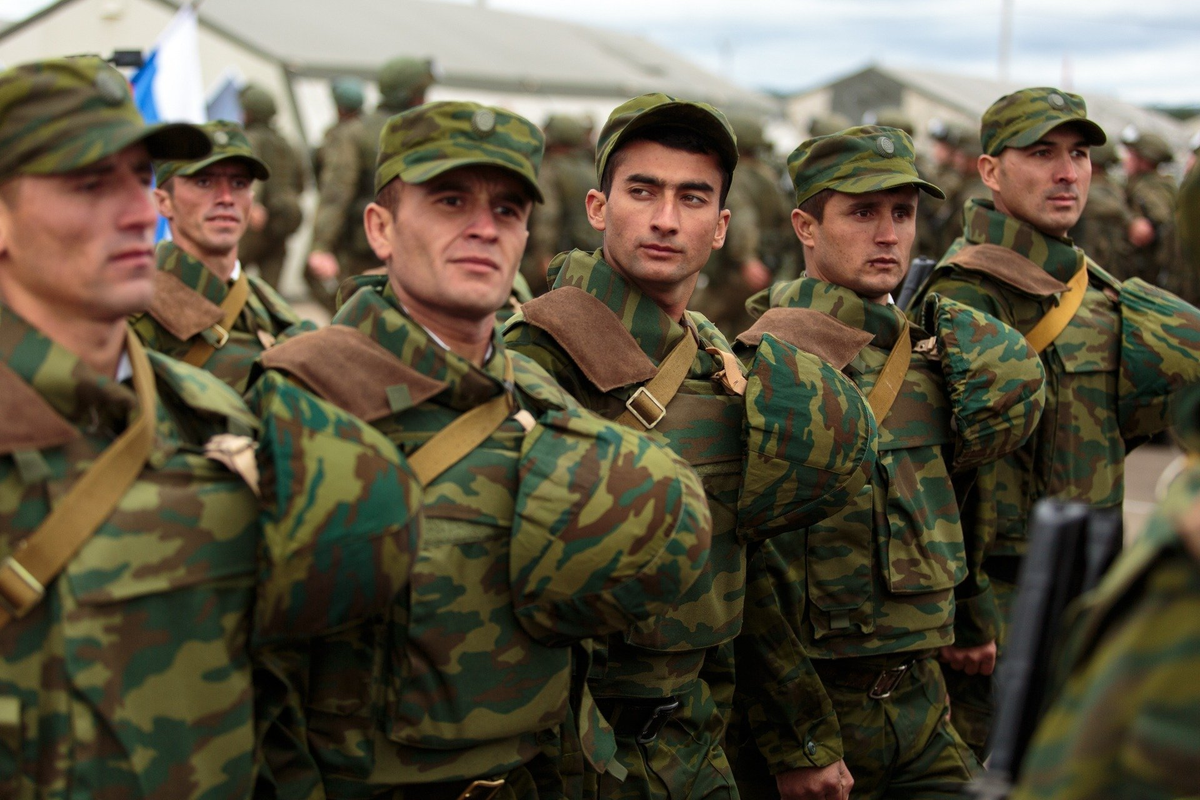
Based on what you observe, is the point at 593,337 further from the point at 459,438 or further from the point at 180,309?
the point at 180,309

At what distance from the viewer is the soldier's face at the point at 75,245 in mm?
2223

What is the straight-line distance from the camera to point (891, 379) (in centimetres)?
378

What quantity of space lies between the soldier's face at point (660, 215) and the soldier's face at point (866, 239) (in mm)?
618

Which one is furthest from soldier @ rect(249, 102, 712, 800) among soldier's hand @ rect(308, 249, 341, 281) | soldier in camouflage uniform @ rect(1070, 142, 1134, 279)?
soldier in camouflage uniform @ rect(1070, 142, 1134, 279)

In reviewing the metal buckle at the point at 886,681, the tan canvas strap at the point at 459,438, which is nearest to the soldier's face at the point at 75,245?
the tan canvas strap at the point at 459,438

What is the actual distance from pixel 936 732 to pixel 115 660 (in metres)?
2.60

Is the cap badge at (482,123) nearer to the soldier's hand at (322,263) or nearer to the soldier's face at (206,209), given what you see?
the soldier's face at (206,209)

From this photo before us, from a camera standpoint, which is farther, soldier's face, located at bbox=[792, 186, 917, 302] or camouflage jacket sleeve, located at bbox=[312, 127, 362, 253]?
camouflage jacket sleeve, located at bbox=[312, 127, 362, 253]

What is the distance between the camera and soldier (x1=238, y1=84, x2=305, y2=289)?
11.6 meters

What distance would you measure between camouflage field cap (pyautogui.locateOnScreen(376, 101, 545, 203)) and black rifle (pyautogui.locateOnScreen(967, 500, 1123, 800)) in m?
1.28

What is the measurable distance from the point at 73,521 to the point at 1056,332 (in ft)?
11.0

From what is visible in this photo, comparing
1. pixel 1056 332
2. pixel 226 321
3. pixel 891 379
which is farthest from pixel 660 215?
pixel 226 321

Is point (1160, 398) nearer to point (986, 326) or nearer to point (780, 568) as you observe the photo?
point (986, 326)

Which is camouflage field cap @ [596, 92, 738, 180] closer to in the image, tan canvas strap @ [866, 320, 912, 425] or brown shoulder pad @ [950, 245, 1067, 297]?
tan canvas strap @ [866, 320, 912, 425]
